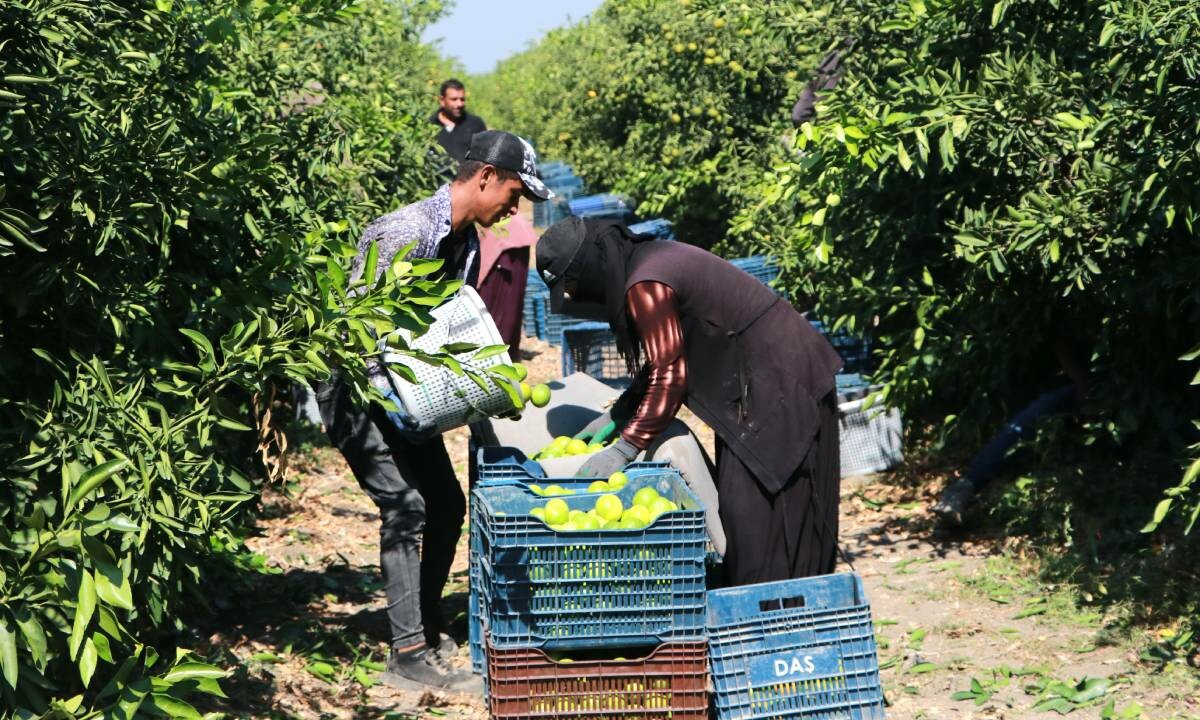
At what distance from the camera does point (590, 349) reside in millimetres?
9930

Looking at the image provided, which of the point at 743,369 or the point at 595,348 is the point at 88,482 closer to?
the point at 743,369

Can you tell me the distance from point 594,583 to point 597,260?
1106mm

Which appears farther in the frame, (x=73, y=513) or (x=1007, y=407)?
(x=1007, y=407)

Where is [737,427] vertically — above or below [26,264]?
below

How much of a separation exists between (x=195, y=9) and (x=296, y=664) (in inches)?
102

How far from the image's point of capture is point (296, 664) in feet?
17.5

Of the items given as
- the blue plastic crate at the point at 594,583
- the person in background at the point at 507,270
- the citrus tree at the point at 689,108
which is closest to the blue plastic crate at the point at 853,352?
the citrus tree at the point at 689,108

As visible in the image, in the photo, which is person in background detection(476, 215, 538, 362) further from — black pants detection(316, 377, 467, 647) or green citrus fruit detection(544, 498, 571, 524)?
green citrus fruit detection(544, 498, 571, 524)

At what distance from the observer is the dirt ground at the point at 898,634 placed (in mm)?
4816

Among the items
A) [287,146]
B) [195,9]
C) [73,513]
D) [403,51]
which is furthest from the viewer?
[403,51]

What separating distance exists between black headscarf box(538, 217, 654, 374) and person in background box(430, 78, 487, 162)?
22.1 feet

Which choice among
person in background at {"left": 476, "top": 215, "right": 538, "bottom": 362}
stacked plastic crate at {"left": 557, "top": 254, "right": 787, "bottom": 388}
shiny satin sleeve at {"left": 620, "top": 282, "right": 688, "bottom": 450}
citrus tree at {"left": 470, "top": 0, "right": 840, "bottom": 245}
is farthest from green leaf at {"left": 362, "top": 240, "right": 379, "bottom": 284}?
citrus tree at {"left": 470, "top": 0, "right": 840, "bottom": 245}

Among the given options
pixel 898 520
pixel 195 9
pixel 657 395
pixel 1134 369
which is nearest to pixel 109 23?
pixel 195 9

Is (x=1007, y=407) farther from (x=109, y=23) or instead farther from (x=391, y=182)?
(x=109, y=23)
